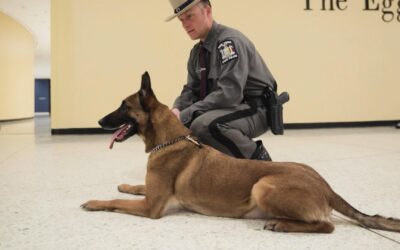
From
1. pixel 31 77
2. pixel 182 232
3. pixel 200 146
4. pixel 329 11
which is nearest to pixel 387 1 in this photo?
pixel 329 11

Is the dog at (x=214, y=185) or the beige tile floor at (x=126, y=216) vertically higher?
the dog at (x=214, y=185)

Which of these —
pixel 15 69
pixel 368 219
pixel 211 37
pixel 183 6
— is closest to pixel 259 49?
pixel 211 37

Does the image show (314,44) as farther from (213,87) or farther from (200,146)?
(200,146)

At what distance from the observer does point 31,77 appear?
37.8 ft

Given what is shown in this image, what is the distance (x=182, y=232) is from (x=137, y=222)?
0.67 ft

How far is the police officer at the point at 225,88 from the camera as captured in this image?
1947 millimetres

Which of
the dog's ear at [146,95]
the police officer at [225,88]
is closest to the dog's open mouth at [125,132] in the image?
the dog's ear at [146,95]

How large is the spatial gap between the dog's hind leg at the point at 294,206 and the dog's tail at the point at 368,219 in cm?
4

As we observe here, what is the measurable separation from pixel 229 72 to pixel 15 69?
32.6 ft

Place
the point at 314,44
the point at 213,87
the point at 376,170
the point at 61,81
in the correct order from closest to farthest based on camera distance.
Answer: the point at 213,87, the point at 376,170, the point at 61,81, the point at 314,44

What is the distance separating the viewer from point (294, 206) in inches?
48.0

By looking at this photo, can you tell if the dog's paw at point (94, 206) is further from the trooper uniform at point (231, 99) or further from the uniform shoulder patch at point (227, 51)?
the uniform shoulder patch at point (227, 51)

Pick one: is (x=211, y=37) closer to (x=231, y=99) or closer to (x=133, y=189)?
(x=231, y=99)

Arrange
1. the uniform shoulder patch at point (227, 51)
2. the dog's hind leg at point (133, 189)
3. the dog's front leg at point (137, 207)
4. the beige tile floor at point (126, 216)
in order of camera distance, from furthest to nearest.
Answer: the uniform shoulder patch at point (227, 51) → the dog's hind leg at point (133, 189) → the dog's front leg at point (137, 207) → the beige tile floor at point (126, 216)
